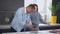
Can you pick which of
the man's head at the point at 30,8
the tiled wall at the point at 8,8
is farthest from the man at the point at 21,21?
the tiled wall at the point at 8,8

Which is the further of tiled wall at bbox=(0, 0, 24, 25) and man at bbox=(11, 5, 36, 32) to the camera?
tiled wall at bbox=(0, 0, 24, 25)

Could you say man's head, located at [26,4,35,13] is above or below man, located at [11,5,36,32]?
above

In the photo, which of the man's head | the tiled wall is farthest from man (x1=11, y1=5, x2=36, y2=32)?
the tiled wall

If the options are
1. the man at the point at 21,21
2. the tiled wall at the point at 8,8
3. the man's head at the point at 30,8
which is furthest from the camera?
the tiled wall at the point at 8,8

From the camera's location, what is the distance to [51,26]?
123 inches

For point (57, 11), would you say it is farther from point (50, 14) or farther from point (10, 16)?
point (10, 16)

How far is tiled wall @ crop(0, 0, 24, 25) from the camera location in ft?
10.1

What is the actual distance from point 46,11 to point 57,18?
32 cm

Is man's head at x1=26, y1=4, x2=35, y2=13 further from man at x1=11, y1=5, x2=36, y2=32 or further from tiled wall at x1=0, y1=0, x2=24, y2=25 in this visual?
tiled wall at x1=0, y1=0, x2=24, y2=25

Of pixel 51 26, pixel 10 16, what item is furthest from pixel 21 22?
pixel 51 26

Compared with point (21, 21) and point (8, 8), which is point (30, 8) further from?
point (8, 8)

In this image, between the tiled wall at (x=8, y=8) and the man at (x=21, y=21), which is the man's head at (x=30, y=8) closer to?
the man at (x=21, y=21)

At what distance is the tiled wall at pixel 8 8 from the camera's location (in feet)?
10.1

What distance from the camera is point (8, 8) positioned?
3.09 meters
